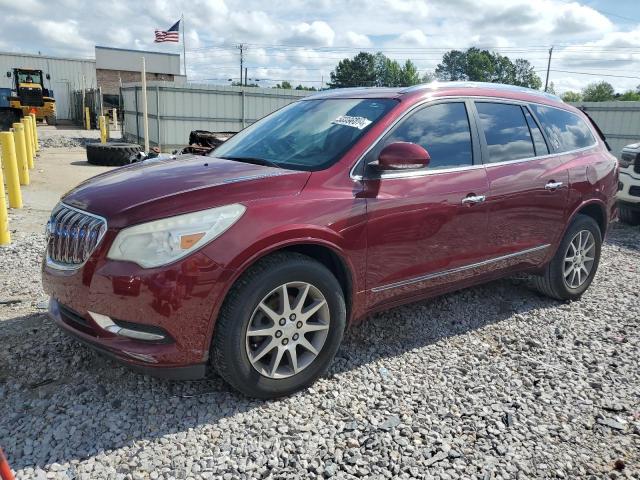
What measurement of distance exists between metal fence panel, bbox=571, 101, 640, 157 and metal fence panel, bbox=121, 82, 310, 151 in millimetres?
10424

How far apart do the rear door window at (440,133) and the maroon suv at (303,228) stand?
0.4 inches

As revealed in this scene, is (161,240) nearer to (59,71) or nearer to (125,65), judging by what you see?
(59,71)

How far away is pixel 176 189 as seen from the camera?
9.37 ft

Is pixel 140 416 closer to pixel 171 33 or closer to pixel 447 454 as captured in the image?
pixel 447 454

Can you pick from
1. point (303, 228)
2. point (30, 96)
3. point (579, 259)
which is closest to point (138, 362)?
point (303, 228)

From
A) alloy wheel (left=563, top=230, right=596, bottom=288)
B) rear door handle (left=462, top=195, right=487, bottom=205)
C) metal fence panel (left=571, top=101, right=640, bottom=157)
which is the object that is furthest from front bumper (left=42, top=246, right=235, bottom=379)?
metal fence panel (left=571, top=101, right=640, bottom=157)

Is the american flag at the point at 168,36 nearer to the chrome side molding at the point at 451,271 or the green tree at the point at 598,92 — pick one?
the chrome side molding at the point at 451,271

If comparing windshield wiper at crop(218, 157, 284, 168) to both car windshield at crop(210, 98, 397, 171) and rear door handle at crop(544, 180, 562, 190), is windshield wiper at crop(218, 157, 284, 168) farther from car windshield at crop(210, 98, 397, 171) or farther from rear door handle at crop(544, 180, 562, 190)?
rear door handle at crop(544, 180, 562, 190)

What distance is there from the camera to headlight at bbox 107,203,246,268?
103 inches

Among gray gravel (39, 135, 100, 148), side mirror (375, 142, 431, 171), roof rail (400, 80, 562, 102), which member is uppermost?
roof rail (400, 80, 562, 102)

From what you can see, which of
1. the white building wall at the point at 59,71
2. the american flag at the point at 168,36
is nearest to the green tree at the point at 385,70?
the white building wall at the point at 59,71

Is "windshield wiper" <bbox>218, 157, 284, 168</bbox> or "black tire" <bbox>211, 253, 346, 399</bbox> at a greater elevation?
"windshield wiper" <bbox>218, 157, 284, 168</bbox>

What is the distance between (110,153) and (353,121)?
40.2 feet

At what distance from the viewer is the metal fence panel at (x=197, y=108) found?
1766cm
